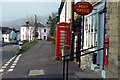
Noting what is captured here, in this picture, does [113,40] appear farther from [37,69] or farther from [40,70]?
[37,69]

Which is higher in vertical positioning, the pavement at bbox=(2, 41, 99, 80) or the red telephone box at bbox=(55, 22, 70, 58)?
the red telephone box at bbox=(55, 22, 70, 58)

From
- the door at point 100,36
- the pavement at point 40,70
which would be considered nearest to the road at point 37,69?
the pavement at point 40,70

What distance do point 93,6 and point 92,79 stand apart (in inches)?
121

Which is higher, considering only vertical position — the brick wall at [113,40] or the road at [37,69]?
the brick wall at [113,40]

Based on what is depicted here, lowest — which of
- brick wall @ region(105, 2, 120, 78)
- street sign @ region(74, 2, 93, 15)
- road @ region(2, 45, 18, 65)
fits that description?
road @ region(2, 45, 18, 65)

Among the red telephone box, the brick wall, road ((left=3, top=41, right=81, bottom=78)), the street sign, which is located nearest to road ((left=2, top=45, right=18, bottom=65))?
road ((left=3, top=41, right=81, bottom=78))

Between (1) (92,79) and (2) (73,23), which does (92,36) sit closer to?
(1) (92,79)

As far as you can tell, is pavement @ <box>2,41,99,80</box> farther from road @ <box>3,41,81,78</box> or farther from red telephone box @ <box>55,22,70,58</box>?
red telephone box @ <box>55,22,70,58</box>

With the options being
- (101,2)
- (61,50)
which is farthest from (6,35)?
(101,2)

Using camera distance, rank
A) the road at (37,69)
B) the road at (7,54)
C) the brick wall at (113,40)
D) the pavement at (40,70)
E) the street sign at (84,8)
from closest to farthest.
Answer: the brick wall at (113,40)
the street sign at (84,8)
the pavement at (40,70)
the road at (37,69)
the road at (7,54)

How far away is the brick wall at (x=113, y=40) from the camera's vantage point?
4.71 metres

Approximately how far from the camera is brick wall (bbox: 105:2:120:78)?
4715 millimetres

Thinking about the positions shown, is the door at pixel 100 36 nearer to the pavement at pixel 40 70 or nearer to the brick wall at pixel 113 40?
the pavement at pixel 40 70

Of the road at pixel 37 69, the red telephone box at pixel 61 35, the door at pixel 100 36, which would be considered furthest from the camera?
the red telephone box at pixel 61 35
